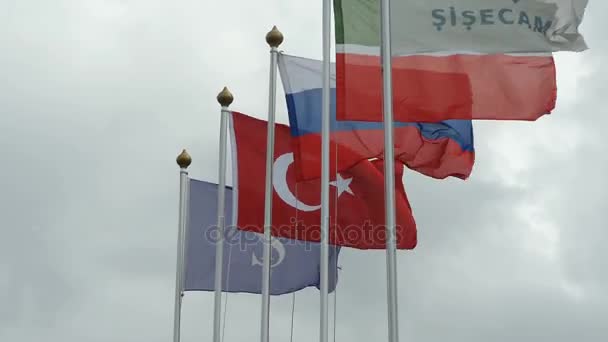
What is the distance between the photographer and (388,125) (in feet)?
50.9

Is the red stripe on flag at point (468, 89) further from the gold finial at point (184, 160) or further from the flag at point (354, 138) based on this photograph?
the gold finial at point (184, 160)

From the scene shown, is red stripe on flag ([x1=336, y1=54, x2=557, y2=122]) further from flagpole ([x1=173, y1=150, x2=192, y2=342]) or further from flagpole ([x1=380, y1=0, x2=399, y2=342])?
flagpole ([x1=173, y1=150, x2=192, y2=342])

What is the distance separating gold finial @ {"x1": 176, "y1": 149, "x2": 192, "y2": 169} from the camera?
72.4 ft

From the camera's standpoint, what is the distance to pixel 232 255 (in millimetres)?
22188

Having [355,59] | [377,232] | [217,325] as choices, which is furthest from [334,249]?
[355,59]

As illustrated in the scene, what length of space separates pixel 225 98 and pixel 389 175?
657 cm

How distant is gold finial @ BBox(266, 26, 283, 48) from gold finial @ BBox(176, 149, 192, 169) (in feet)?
10.1

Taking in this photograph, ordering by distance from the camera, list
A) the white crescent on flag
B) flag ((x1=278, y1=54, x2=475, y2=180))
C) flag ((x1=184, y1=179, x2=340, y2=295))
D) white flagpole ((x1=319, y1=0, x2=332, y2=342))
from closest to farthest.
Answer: white flagpole ((x1=319, y1=0, x2=332, y2=342))
flag ((x1=278, y1=54, x2=475, y2=180))
the white crescent on flag
flag ((x1=184, y1=179, x2=340, y2=295))

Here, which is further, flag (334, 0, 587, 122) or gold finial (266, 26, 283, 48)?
gold finial (266, 26, 283, 48)

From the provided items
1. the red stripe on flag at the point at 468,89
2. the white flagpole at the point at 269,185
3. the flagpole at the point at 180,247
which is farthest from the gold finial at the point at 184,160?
the red stripe on flag at the point at 468,89

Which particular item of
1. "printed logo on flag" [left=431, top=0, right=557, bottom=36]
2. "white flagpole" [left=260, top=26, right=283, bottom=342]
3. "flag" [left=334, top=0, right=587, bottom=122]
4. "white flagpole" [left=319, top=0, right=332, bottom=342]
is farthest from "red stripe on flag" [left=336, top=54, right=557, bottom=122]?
"white flagpole" [left=260, top=26, right=283, bottom=342]

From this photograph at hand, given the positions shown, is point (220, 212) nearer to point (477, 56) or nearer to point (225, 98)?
point (225, 98)

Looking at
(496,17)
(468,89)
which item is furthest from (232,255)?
(496,17)

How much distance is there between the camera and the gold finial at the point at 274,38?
2002 centimetres
